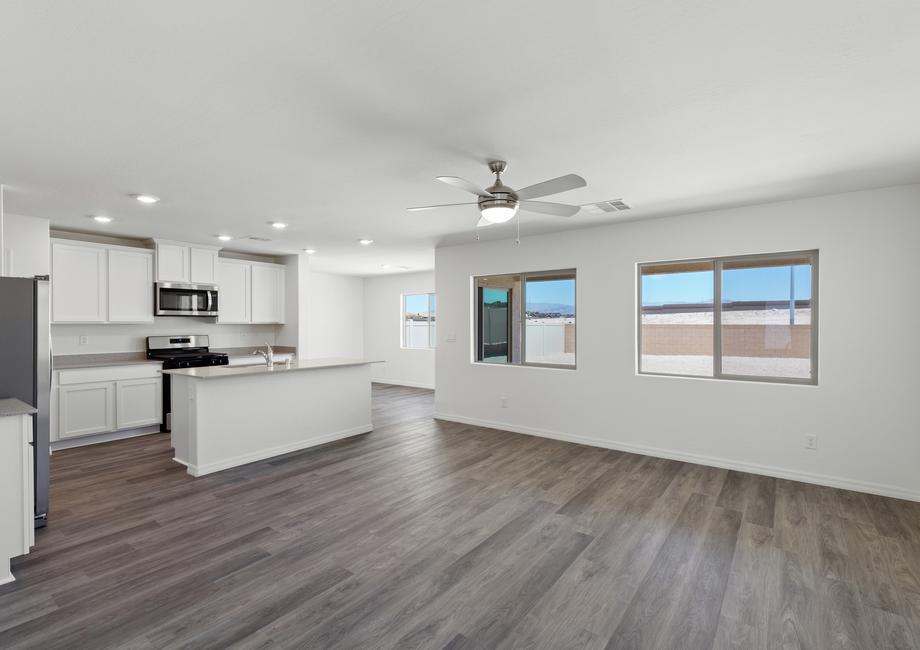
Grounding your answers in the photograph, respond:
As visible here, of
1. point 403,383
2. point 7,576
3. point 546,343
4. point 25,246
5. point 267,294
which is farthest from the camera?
point 403,383

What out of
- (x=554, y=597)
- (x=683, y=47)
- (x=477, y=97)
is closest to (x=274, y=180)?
(x=477, y=97)

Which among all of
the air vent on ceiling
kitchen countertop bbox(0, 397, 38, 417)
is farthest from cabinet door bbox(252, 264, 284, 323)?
the air vent on ceiling

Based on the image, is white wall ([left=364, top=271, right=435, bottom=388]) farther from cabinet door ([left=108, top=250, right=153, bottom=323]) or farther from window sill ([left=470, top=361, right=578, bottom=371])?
cabinet door ([left=108, top=250, right=153, bottom=323])

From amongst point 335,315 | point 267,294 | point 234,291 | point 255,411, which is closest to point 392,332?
point 335,315

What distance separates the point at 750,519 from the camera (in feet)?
10.5

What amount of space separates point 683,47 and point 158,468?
513cm

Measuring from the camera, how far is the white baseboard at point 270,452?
409 cm

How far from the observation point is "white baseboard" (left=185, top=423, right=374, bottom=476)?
161 inches

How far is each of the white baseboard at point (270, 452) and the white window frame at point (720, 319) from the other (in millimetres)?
3374

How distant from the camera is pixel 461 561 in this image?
2.63m

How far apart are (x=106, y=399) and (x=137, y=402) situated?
0.31 meters

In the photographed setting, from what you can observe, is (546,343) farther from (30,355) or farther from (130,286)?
(130,286)

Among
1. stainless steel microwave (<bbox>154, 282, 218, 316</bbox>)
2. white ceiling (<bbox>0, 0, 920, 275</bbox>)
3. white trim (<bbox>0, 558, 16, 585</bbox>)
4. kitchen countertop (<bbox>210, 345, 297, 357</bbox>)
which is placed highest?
white ceiling (<bbox>0, 0, 920, 275</bbox>)

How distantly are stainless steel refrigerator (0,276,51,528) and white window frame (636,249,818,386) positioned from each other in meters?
5.05
